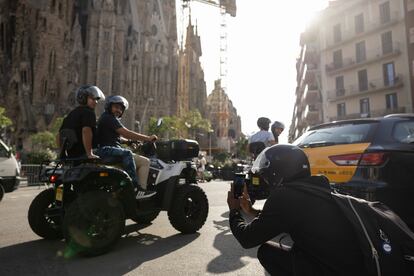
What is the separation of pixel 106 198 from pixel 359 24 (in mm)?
32869

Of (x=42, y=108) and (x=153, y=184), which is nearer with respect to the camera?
(x=153, y=184)

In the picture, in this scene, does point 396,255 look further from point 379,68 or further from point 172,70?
point 172,70

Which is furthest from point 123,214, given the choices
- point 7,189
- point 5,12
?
point 5,12

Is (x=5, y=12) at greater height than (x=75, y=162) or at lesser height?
greater

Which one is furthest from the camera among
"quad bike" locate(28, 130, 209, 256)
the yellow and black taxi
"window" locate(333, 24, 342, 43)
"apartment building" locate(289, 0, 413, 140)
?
"window" locate(333, 24, 342, 43)

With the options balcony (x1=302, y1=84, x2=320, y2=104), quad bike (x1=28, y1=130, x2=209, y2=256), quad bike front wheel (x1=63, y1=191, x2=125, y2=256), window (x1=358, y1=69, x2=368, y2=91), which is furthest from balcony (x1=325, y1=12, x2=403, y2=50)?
quad bike front wheel (x1=63, y1=191, x2=125, y2=256)

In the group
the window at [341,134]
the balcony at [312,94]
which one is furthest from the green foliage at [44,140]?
the window at [341,134]

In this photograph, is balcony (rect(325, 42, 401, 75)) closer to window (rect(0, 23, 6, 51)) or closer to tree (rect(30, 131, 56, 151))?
tree (rect(30, 131, 56, 151))

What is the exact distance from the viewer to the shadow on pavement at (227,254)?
3.29 meters

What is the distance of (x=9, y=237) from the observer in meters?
4.50

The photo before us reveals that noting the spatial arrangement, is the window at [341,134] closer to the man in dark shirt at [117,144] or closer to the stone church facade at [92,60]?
the man in dark shirt at [117,144]

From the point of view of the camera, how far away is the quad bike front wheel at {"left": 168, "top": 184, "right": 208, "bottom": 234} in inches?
183

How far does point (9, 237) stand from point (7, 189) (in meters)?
5.03

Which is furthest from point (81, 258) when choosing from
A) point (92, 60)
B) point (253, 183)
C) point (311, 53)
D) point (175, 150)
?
point (92, 60)
